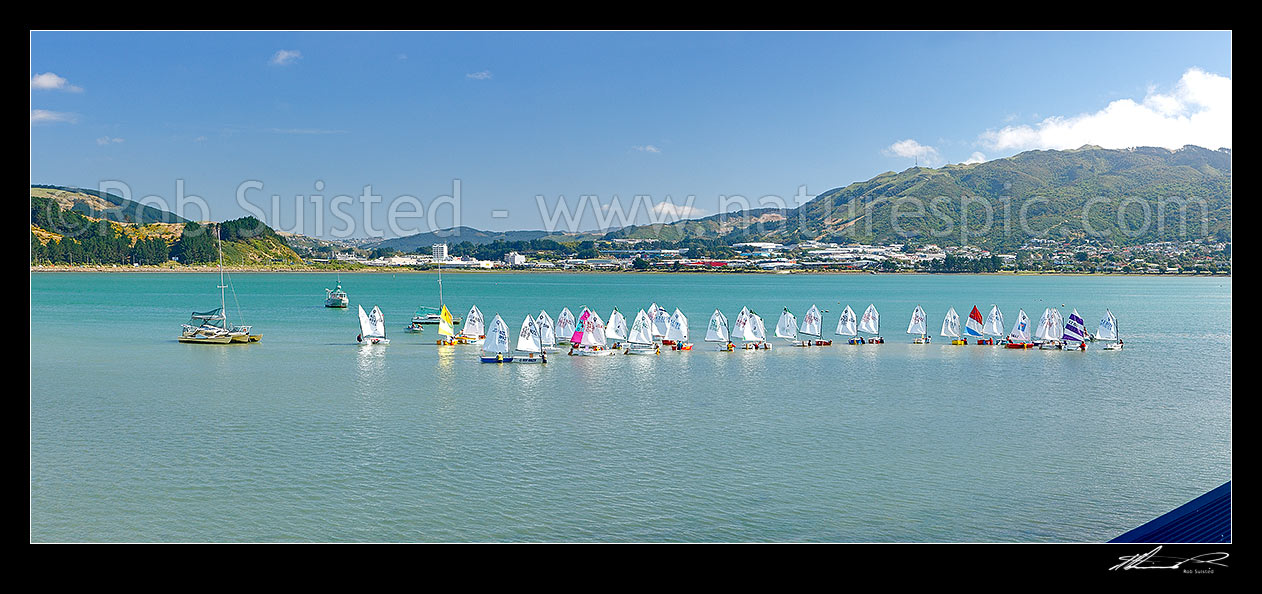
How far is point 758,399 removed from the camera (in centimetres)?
3222

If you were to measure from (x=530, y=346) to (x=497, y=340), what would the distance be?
1937mm

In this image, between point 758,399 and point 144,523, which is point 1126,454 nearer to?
point 758,399

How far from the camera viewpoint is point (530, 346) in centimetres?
4319

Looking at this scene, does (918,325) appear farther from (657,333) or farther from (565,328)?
(565,328)

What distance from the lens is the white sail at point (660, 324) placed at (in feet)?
163

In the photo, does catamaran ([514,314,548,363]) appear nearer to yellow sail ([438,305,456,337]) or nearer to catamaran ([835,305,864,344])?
Result: yellow sail ([438,305,456,337])

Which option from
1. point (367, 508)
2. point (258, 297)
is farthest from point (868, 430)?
point (258, 297)

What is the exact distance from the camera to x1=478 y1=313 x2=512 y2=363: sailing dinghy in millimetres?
42594

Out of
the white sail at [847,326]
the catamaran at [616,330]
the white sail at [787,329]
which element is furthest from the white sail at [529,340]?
the white sail at [847,326]

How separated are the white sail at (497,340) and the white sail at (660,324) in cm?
891

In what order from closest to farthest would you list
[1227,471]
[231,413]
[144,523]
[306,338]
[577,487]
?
[144,523], [577,487], [1227,471], [231,413], [306,338]

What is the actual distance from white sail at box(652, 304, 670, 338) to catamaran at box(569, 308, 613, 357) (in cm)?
417

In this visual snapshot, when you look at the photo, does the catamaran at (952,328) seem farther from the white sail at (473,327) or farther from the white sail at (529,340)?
the white sail at (473,327)
